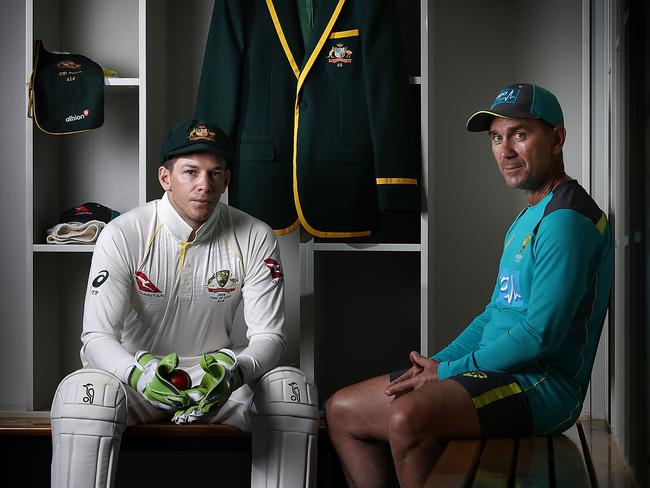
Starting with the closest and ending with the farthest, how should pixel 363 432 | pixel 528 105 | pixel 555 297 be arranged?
pixel 555 297
pixel 528 105
pixel 363 432

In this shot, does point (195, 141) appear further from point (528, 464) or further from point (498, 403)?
point (528, 464)

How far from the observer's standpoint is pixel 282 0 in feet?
9.41

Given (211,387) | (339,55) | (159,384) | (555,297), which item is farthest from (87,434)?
(339,55)

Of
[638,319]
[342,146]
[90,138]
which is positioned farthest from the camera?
[90,138]

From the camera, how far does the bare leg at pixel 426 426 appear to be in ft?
6.34

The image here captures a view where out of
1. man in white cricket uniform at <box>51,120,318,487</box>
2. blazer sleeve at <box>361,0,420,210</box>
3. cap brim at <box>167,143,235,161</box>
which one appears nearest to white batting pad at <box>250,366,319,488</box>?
man in white cricket uniform at <box>51,120,318,487</box>

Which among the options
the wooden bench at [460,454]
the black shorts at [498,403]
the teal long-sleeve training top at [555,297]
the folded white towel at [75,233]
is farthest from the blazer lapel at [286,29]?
the black shorts at [498,403]

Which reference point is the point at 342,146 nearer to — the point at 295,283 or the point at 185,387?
the point at 295,283

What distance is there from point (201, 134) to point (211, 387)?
731mm

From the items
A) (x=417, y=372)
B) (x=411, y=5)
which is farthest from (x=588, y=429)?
(x=411, y=5)

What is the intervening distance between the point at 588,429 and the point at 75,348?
187cm

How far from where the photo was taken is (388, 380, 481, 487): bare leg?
6.34 ft

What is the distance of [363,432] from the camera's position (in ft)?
7.30

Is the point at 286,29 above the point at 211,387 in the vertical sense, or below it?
above
